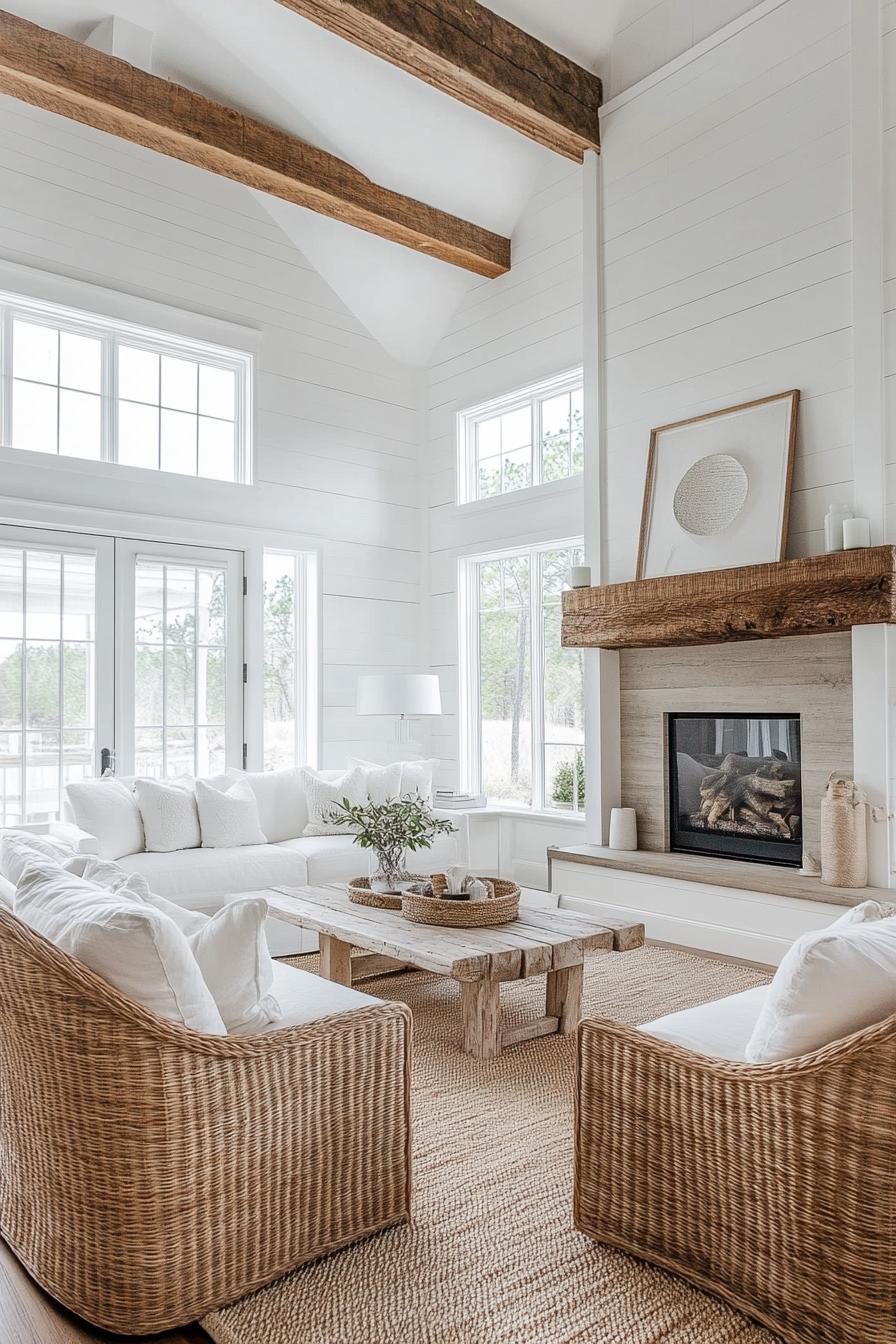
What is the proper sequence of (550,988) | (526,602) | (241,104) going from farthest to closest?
(526,602) < (241,104) < (550,988)

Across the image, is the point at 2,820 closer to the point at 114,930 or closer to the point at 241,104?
the point at 114,930

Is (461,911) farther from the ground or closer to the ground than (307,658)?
closer to the ground

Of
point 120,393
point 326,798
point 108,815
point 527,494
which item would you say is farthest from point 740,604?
point 120,393

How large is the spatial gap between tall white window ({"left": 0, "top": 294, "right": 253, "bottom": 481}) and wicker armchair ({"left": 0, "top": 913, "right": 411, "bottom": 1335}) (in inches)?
149

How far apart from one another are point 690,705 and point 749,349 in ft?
5.58

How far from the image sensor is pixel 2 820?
468cm

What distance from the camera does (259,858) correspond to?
14.8ft

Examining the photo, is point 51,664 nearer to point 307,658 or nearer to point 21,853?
point 307,658

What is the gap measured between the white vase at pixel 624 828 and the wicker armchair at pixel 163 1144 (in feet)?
10.1

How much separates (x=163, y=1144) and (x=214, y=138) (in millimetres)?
4832

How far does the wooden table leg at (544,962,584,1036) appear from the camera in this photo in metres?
3.26

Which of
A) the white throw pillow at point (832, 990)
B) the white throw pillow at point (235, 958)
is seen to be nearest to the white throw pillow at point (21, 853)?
the white throw pillow at point (235, 958)

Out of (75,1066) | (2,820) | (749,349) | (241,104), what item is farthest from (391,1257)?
(241,104)

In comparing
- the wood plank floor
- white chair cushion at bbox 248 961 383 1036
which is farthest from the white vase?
the wood plank floor
